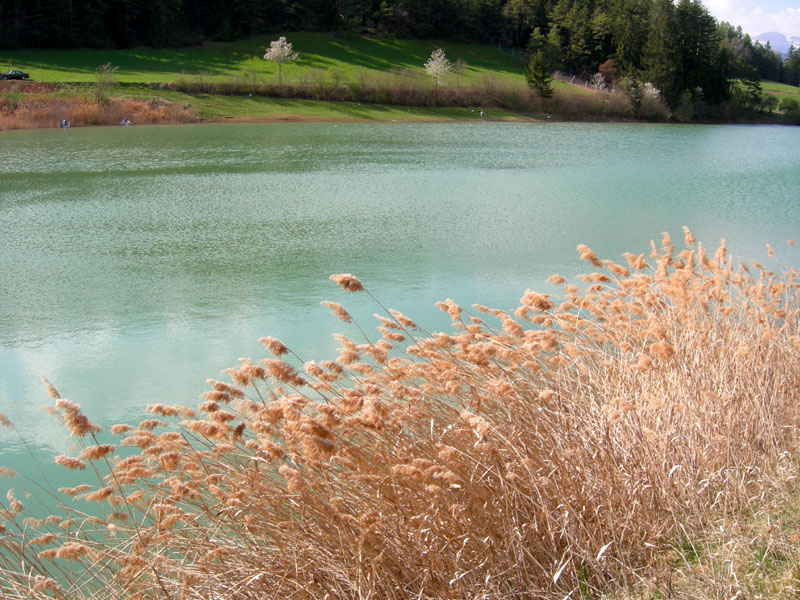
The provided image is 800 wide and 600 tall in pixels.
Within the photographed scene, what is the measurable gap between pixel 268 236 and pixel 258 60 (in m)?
50.5

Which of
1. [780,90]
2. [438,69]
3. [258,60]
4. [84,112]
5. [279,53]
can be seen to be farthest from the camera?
[780,90]

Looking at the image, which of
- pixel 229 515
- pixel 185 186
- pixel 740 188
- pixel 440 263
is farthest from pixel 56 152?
pixel 229 515

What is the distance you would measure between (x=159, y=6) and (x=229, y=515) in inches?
2737

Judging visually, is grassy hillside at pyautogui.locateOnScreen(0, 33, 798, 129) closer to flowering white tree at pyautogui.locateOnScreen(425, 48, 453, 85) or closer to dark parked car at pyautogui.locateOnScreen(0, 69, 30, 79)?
flowering white tree at pyautogui.locateOnScreen(425, 48, 453, 85)

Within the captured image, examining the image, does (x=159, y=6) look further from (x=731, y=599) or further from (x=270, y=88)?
(x=731, y=599)

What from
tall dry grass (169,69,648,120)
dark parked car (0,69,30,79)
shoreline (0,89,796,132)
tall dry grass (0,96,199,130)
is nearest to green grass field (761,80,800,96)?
tall dry grass (169,69,648,120)

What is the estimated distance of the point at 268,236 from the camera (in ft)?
45.1

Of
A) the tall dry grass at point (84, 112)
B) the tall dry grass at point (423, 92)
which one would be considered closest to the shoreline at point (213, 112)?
the tall dry grass at point (84, 112)

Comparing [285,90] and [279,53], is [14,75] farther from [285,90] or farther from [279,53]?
[279,53]

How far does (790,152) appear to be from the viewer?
32656 mm

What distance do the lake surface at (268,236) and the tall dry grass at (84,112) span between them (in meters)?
9.22

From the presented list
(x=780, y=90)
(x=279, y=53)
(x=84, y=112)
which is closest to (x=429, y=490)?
(x=84, y=112)

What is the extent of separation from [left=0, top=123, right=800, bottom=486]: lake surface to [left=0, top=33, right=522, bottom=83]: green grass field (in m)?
25.3

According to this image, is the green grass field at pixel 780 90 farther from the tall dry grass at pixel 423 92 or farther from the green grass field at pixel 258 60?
the green grass field at pixel 258 60
